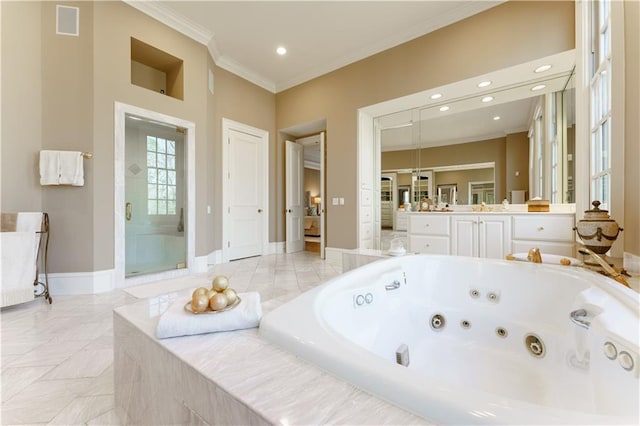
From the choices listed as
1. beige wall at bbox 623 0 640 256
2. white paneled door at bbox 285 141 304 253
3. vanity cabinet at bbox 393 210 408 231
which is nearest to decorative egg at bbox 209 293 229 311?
beige wall at bbox 623 0 640 256

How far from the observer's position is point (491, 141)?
142 inches

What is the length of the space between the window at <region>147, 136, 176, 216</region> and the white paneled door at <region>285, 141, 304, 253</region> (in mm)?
2136

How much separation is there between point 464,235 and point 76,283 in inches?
168

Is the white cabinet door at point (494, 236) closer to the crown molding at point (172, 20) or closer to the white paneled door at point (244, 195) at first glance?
the white paneled door at point (244, 195)

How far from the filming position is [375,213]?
461 centimetres

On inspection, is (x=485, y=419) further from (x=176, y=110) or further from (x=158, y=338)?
(x=176, y=110)

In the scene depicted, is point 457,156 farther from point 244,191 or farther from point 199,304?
point 199,304

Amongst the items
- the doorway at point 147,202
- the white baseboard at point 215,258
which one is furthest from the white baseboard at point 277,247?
the doorway at point 147,202

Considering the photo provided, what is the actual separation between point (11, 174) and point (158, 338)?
3070 millimetres

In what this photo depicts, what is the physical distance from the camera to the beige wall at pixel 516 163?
133 inches

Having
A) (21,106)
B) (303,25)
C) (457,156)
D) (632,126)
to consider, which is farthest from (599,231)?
(21,106)

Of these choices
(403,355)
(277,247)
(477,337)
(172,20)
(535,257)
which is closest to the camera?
(403,355)

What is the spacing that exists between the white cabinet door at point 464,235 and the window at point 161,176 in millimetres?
3633

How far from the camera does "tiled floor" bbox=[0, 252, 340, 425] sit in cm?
120
